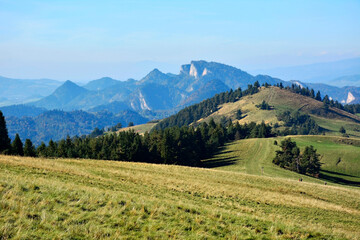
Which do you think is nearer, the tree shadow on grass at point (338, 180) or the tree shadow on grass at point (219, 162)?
the tree shadow on grass at point (338, 180)

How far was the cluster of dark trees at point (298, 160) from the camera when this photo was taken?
86375mm

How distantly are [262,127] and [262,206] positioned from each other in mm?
128136

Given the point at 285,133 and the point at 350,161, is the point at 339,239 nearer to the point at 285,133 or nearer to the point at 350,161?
the point at 350,161

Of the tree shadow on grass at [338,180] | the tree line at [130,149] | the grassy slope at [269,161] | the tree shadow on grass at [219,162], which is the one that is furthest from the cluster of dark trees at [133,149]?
the tree shadow on grass at [338,180]

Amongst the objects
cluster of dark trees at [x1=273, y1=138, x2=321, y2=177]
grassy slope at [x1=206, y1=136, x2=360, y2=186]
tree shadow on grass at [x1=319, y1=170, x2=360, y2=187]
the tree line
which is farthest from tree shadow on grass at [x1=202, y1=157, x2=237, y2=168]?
tree shadow on grass at [x1=319, y1=170, x2=360, y2=187]

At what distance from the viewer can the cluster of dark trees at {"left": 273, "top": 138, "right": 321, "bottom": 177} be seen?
86375mm

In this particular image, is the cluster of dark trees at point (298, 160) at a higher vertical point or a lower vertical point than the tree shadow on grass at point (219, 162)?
higher

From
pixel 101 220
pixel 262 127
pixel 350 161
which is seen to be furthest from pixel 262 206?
pixel 262 127

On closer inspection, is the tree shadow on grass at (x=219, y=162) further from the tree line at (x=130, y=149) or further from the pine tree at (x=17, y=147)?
the pine tree at (x=17, y=147)

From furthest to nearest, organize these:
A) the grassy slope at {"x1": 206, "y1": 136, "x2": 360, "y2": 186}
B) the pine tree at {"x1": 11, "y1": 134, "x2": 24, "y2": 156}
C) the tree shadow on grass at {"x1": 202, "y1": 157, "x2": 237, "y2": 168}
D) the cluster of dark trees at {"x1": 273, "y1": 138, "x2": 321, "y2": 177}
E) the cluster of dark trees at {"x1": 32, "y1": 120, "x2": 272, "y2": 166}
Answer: the tree shadow on grass at {"x1": 202, "y1": 157, "x2": 237, "y2": 168}, the cluster of dark trees at {"x1": 273, "y1": 138, "x2": 321, "y2": 177}, the grassy slope at {"x1": 206, "y1": 136, "x2": 360, "y2": 186}, the cluster of dark trees at {"x1": 32, "y1": 120, "x2": 272, "y2": 166}, the pine tree at {"x1": 11, "y1": 134, "x2": 24, "y2": 156}

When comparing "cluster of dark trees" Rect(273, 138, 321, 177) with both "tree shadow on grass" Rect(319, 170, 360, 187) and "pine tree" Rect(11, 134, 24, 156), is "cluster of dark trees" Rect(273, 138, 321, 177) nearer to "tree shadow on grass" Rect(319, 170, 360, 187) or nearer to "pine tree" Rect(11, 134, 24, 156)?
"tree shadow on grass" Rect(319, 170, 360, 187)

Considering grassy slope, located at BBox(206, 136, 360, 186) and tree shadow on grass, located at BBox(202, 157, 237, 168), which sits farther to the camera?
tree shadow on grass, located at BBox(202, 157, 237, 168)

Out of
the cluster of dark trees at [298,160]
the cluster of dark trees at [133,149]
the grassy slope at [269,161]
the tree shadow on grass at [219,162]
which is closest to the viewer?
the cluster of dark trees at [133,149]

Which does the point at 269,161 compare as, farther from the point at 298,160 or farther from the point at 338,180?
the point at 338,180
